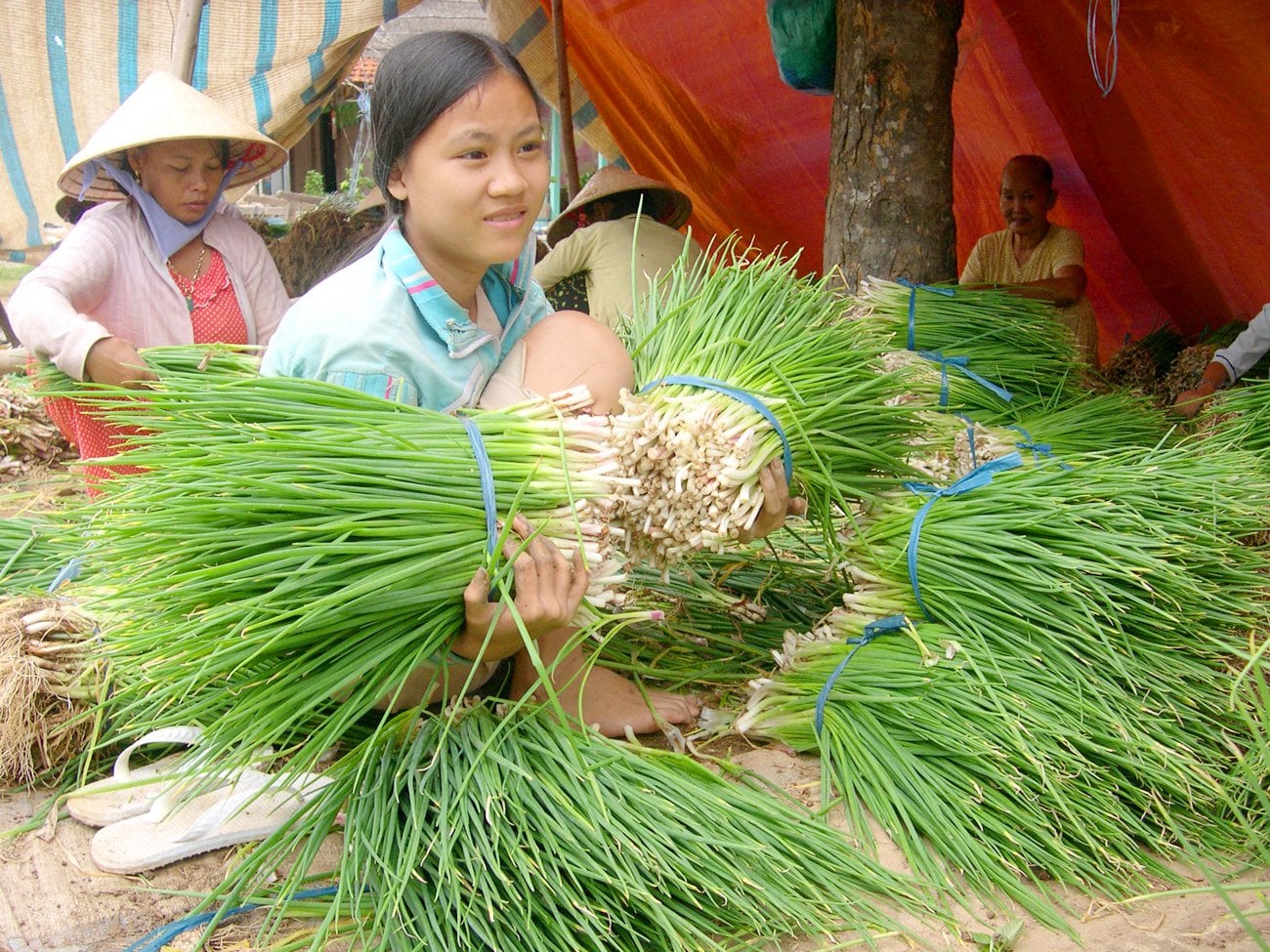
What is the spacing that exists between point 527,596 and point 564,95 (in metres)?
4.13

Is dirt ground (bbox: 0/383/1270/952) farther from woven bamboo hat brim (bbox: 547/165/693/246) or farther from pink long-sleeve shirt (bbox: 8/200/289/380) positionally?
woven bamboo hat brim (bbox: 547/165/693/246)

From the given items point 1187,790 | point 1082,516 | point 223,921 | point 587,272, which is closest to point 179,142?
point 587,272

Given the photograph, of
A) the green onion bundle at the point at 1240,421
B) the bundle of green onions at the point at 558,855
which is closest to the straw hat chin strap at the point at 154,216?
the bundle of green onions at the point at 558,855

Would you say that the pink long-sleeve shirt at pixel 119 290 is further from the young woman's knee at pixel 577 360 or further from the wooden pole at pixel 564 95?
the wooden pole at pixel 564 95

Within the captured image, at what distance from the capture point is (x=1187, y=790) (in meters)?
1.67

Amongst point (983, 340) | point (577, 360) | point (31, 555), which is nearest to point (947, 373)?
point (983, 340)

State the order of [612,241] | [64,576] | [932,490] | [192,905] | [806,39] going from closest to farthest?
[192,905] < [932,490] < [64,576] < [806,39] < [612,241]

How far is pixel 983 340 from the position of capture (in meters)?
3.12

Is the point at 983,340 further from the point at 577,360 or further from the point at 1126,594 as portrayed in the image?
the point at 577,360

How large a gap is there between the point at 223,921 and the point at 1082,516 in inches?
62.1

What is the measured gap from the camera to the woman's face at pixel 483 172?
1817mm

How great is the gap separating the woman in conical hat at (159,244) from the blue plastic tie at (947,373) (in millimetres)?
1940

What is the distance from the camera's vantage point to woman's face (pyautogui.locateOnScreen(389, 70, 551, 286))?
182cm

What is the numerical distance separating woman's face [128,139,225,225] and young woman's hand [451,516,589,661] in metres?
2.00
